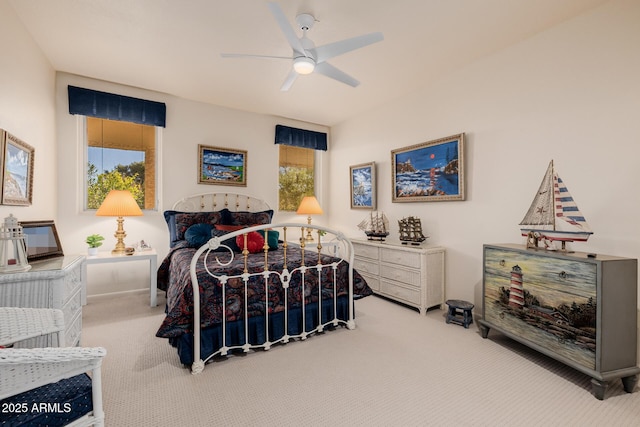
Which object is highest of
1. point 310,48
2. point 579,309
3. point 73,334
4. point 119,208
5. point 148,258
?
point 310,48

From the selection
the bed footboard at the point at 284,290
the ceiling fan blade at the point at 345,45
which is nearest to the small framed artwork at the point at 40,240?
the bed footboard at the point at 284,290

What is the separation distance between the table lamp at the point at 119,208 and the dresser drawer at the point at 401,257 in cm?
301

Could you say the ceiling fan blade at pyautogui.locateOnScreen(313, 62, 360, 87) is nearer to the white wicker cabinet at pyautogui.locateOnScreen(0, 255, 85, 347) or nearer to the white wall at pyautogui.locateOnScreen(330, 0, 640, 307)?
the white wall at pyautogui.locateOnScreen(330, 0, 640, 307)

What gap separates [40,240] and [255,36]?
252cm

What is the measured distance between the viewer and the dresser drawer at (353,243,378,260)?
3822 mm

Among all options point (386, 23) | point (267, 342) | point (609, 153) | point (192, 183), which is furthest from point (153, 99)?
point (609, 153)

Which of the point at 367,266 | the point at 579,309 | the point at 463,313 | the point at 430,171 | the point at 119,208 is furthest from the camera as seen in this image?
the point at 367,266

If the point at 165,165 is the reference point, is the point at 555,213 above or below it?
below

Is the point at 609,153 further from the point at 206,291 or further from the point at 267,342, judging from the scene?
the point at 206,291

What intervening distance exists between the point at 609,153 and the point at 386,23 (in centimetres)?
203

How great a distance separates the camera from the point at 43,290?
180 cm

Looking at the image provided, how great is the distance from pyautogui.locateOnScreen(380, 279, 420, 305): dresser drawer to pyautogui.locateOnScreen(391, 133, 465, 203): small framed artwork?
1.13 metres

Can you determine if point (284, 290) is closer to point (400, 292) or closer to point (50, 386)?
point (50, 386)

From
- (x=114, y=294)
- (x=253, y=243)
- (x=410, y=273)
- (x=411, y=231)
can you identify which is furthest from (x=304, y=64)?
(x=114, y=294)
